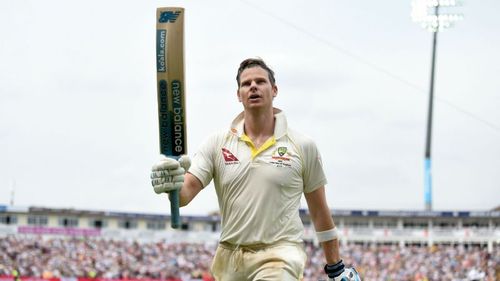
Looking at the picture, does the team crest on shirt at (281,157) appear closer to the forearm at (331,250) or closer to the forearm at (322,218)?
the forearm at (322,218)

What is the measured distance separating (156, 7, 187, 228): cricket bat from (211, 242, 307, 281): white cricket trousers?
646mm

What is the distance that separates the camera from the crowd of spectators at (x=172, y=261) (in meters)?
47.7

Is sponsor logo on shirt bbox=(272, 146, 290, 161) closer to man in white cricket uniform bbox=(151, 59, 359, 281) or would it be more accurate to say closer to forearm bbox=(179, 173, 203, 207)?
man in white cricket uniform bbox=(151, 59, 359, 281)

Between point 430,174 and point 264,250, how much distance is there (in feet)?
223

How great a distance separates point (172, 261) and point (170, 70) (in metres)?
48.7

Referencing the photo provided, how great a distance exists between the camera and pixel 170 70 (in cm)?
673

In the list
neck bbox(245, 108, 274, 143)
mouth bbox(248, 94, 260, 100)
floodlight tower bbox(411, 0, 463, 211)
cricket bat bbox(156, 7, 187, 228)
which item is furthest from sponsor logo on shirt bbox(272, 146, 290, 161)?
floodlight tower bbox(411, 0, 463, 211)

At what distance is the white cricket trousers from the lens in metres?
6.84

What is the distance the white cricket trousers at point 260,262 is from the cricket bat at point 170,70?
646 millimetres

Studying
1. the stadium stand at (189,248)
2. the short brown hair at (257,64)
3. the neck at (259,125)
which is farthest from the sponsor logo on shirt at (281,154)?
the stadium stand at (189,248)

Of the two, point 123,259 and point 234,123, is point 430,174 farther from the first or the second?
point 234,123

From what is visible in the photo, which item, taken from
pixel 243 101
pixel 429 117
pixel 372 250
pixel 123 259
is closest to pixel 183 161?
pixel 243 101

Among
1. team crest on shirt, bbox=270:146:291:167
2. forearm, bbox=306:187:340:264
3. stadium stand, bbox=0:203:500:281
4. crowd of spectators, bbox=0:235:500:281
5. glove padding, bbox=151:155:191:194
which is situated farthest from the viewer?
stadium stand, bbox=0:203:500:281

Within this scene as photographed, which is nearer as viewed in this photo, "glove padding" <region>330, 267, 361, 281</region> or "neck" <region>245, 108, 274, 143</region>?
"neck" <region>245, 108, 274, 143</region>
